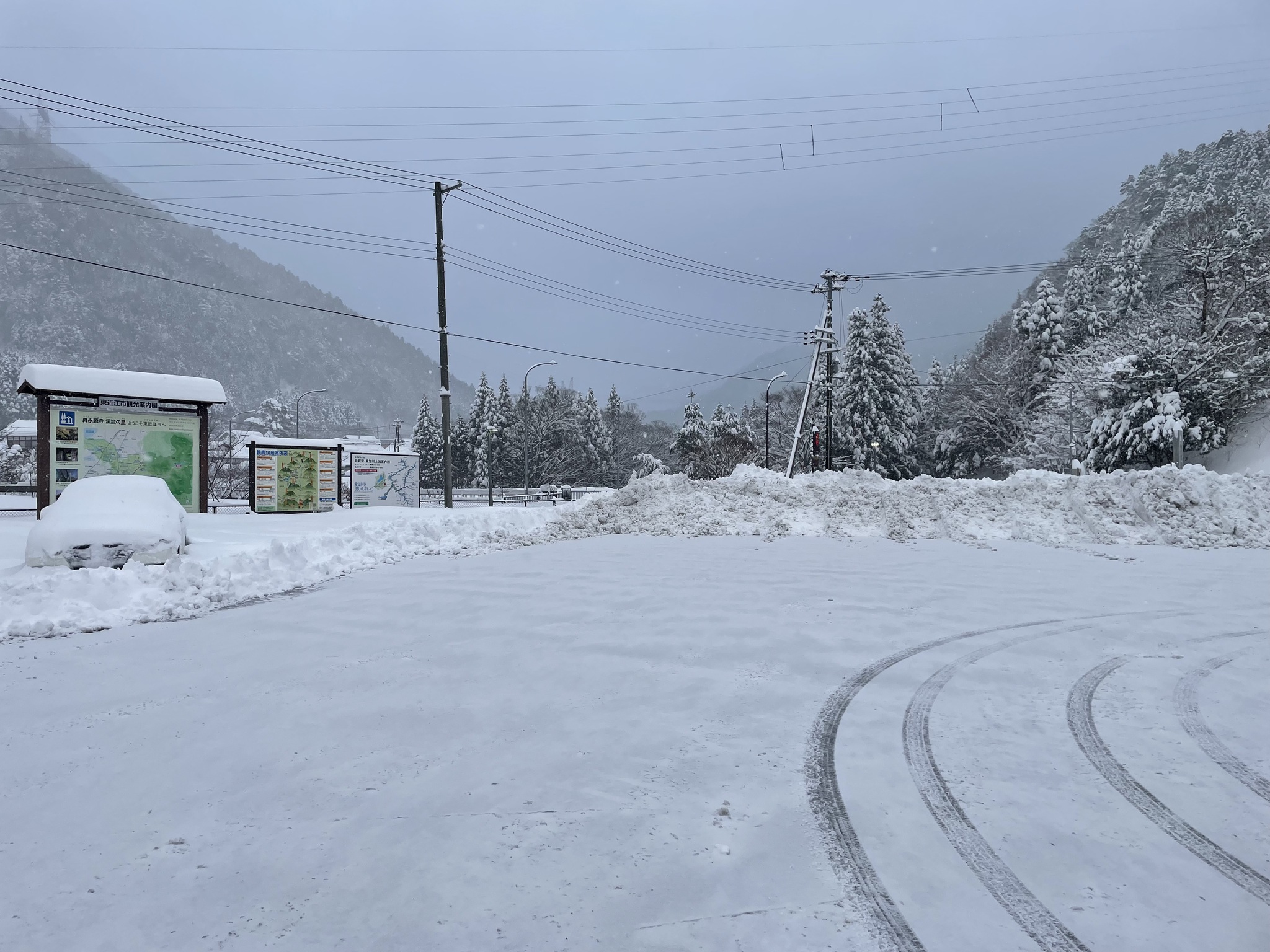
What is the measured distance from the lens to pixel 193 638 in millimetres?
7031

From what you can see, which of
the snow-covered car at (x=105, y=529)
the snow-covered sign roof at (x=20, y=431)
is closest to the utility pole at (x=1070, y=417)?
the snow-covered car at (x=105, y=529)

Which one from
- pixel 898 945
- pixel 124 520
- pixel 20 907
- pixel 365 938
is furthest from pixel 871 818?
pixel 124 520

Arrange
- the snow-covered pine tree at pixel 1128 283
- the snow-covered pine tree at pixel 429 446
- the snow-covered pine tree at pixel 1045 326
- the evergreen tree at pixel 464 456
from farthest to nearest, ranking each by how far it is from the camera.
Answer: the snow-covered pine tree at pixel 429 446, the evergreen tree at pixel 464 456, the snow-covered pine tree at pixel 1128 283, the snow-covered pine tree at pixel 1045 326

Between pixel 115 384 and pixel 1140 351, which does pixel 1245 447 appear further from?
pixel 115 384

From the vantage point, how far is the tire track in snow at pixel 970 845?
244cm

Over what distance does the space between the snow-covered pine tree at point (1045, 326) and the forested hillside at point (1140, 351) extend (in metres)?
0.08

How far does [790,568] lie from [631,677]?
20.7ft

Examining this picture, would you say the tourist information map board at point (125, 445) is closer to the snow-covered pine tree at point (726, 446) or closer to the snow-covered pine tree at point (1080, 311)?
the snow-covered pine tree at point (726, 446)

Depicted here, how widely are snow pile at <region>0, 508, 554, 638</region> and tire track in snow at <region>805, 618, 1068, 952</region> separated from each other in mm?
7424

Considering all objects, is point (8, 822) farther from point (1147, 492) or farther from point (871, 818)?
point (1147, 492)

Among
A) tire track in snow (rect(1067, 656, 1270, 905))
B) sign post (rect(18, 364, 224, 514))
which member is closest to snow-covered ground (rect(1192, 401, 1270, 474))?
tire track in snow (rect(1067, 656, 1270, 905))

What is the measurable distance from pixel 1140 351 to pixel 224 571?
31.6 m

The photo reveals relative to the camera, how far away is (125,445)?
51.5 feet

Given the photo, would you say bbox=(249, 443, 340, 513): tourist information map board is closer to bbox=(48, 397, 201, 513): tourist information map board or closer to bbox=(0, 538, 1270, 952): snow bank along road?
bbox=(48, 397, 201, 513): tourist information map board
